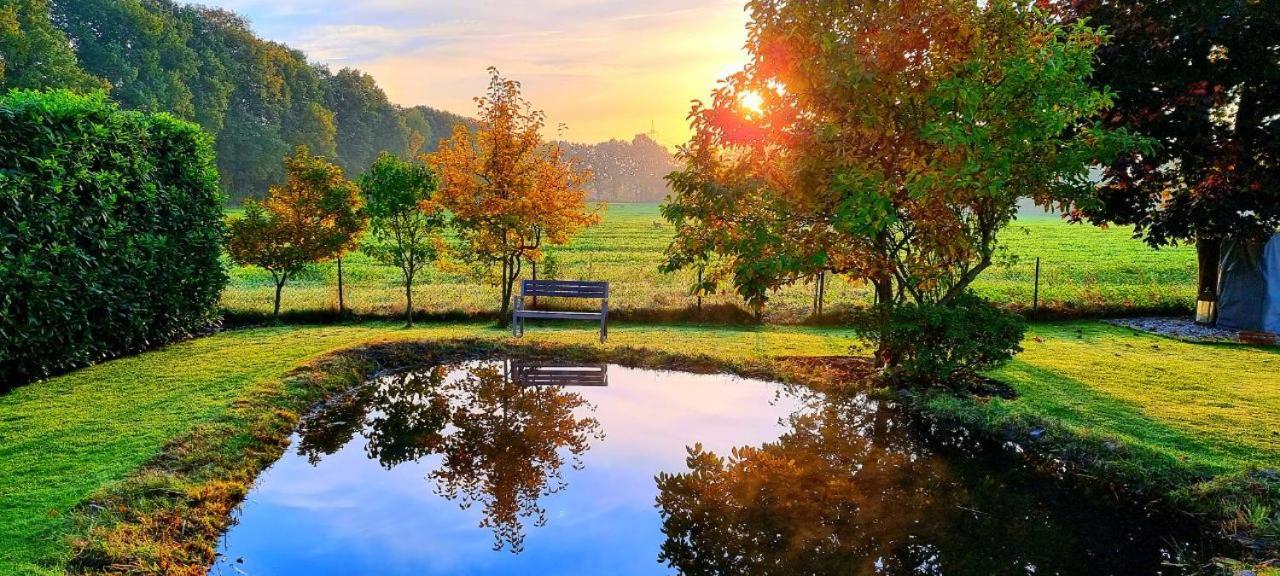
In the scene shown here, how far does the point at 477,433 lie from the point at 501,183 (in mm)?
6930

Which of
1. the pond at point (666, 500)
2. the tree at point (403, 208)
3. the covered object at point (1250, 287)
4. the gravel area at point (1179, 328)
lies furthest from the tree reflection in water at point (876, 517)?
the covered object at point (1250, 287)

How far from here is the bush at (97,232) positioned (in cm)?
823

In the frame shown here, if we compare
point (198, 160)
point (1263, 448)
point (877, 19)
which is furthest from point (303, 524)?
point (198, 160)

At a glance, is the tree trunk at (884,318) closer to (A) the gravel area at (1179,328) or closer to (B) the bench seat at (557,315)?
(B) the bench seat at (557,315)

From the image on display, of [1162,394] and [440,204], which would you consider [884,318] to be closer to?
[1162,394]

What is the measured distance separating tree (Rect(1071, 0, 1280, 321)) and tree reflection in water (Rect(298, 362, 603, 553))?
9.84m

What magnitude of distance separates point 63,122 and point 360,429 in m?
5.38

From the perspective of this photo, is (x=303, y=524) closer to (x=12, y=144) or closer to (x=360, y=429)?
(x=360, y=429)

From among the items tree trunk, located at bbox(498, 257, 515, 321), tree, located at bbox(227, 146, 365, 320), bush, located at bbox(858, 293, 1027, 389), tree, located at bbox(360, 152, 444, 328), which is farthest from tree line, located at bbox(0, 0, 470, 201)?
bush, located at bbox(858, 293, 1027, 389)

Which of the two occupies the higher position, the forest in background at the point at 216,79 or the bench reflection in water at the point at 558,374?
the forest in background at the point at 216,79

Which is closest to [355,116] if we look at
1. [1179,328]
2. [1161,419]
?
[1179,328]

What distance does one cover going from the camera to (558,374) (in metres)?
10.2

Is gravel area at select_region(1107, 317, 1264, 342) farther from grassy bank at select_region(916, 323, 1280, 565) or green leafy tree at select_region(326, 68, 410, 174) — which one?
green leafy tree at select_region(326, 68, 410, 174)

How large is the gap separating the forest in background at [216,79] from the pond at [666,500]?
34.1m
